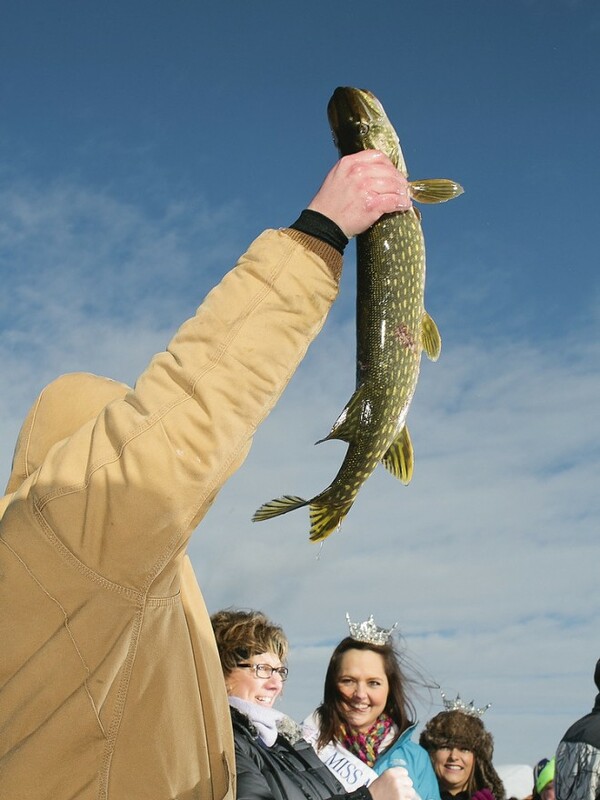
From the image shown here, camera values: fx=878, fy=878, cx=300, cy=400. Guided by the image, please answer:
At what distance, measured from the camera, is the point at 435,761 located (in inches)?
336

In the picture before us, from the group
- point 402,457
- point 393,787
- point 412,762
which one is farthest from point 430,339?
point 412,762

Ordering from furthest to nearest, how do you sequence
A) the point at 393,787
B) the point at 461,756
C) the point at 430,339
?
the point at 461,756 < the point at 393,787 < the point at 430,339

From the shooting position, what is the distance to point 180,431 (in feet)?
5.77

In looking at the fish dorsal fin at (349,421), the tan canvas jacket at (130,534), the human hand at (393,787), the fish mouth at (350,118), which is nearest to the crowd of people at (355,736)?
the human hand at (393,787)

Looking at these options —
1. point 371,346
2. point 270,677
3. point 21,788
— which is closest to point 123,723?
point 21,788

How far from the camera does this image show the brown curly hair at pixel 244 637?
5180mm

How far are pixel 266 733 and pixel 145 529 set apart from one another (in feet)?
11.2

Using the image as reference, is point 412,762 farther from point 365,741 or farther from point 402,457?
point 402,457

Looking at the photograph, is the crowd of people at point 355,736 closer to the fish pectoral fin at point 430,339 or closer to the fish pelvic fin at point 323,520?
the fish pelvic fin at point 323,520

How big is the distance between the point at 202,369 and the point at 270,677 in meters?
3.69

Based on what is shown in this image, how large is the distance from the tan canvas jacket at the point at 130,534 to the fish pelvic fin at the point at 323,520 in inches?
40.1

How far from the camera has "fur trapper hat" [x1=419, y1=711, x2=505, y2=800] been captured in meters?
8.51

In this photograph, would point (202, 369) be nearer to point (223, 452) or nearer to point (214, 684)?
point (223, 452)

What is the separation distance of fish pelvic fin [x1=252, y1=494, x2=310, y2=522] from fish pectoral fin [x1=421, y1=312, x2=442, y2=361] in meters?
0.86
